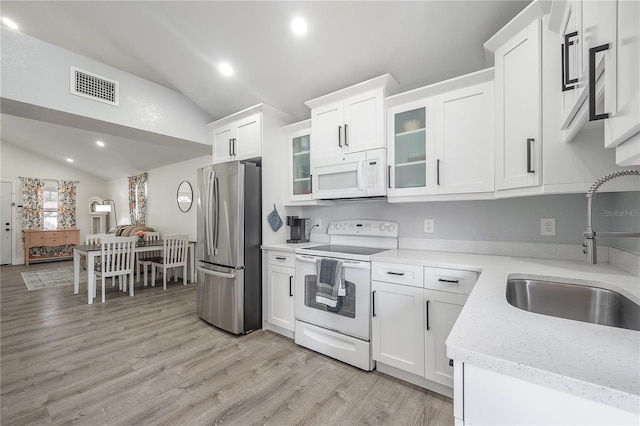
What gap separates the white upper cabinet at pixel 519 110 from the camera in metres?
1.47

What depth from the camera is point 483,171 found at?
73.7 inches

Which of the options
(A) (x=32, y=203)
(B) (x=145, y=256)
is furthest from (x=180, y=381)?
(A) (x=32, y=203)

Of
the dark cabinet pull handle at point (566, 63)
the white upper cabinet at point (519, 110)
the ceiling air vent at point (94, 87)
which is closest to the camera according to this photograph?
the dark cabinet pull handle at point (566, 63)

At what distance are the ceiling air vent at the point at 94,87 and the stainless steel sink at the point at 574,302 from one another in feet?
12.4

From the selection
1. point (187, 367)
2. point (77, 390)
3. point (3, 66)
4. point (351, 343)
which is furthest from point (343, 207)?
point (3, 66)

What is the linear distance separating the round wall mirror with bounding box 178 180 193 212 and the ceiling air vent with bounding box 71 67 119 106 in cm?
271

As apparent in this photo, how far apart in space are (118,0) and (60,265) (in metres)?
7.35

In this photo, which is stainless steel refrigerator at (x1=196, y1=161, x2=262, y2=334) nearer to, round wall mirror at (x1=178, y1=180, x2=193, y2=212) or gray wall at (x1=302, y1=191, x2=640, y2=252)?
gray wall at (x1=302, y1=191, x2=640, y2=252)

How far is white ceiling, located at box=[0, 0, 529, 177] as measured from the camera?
1.93 m

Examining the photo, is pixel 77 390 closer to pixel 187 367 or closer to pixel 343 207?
pixel 187 367

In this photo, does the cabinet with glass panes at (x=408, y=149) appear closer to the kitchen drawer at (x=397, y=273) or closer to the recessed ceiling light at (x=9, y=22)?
the kitchen drawer at (x=397, y=273)

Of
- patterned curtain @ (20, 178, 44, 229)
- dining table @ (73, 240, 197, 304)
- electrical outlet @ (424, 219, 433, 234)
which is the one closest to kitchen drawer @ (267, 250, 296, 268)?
electrical outlet @ (424, 219, 433, 234)

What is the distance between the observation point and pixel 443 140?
2.02 meters

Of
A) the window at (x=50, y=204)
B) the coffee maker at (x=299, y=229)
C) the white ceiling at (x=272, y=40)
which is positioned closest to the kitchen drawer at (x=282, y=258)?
the coffee maker at (x=299, y=229)
